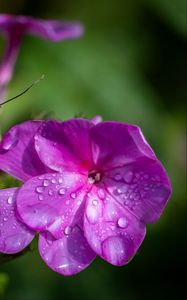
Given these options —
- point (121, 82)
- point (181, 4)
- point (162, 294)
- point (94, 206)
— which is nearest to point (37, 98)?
point (121, 82)

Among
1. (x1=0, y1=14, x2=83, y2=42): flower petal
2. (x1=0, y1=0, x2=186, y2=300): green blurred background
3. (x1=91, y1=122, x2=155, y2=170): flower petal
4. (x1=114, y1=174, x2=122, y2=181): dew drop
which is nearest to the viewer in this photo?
(x1=91, y1=122, x2=155, y2=170): flower petal

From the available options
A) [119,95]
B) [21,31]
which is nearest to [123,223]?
[21,31]

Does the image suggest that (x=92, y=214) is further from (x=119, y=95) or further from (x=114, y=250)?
(x=119, y=95)

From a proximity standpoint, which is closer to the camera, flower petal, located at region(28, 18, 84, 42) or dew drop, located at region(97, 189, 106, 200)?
dew drop, located at region(97, 189, 106, 200)

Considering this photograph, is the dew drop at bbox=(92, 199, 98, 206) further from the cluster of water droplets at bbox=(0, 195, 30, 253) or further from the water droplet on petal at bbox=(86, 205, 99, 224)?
the cluster of water droplets at bbox=(0, 195, 30, 253)

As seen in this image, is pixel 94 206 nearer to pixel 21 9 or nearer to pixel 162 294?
pixel 162 294

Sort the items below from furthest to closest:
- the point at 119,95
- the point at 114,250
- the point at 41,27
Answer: the point at 119,95 < the point at 41,27 < the point at 114,250

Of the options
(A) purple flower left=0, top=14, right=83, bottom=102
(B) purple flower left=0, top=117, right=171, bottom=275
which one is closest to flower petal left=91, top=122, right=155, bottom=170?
(B) purple flower left=0, top=117, right=171, bottom=275
